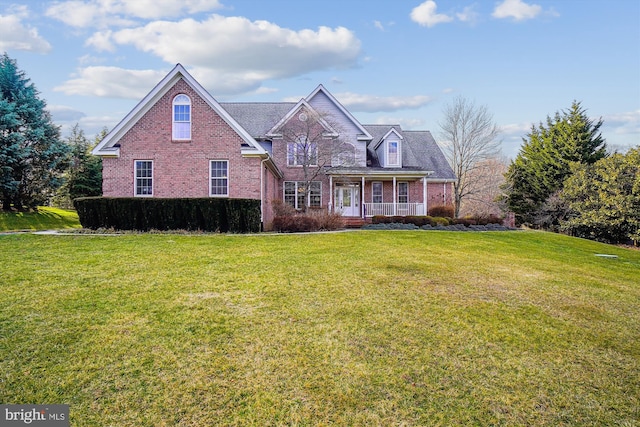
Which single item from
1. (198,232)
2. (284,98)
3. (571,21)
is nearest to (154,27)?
(198,232)

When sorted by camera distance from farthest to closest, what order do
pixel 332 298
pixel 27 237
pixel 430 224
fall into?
pixel 430 224, pixel 27 237, pixel 332 298

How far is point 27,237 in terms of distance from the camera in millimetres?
11898

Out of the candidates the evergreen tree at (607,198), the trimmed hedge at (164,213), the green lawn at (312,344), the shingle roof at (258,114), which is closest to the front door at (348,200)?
the shingle roof at (258,114)

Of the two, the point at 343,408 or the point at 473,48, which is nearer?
the point at 343,408

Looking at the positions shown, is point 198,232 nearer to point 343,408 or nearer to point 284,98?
point 343,408

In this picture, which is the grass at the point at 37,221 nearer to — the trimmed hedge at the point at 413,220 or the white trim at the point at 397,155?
the trimmed hedge at the point at 413,220

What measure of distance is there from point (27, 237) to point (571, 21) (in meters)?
21.0

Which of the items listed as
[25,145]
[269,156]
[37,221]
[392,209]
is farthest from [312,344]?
[25,145]

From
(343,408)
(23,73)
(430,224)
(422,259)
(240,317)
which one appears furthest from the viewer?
(23,73)

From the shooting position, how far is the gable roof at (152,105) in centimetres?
1644

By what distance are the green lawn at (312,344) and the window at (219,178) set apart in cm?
876

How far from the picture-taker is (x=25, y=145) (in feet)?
79.6

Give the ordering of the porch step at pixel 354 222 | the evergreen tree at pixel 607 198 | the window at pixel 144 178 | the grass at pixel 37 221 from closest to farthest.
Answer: the window at pixel 144 178
the grass at pixel 37 221
the evergreen tree at pixel 607 198
the porch step at pixel 354 222

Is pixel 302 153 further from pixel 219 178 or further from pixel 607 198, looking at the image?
pixel 607 198
